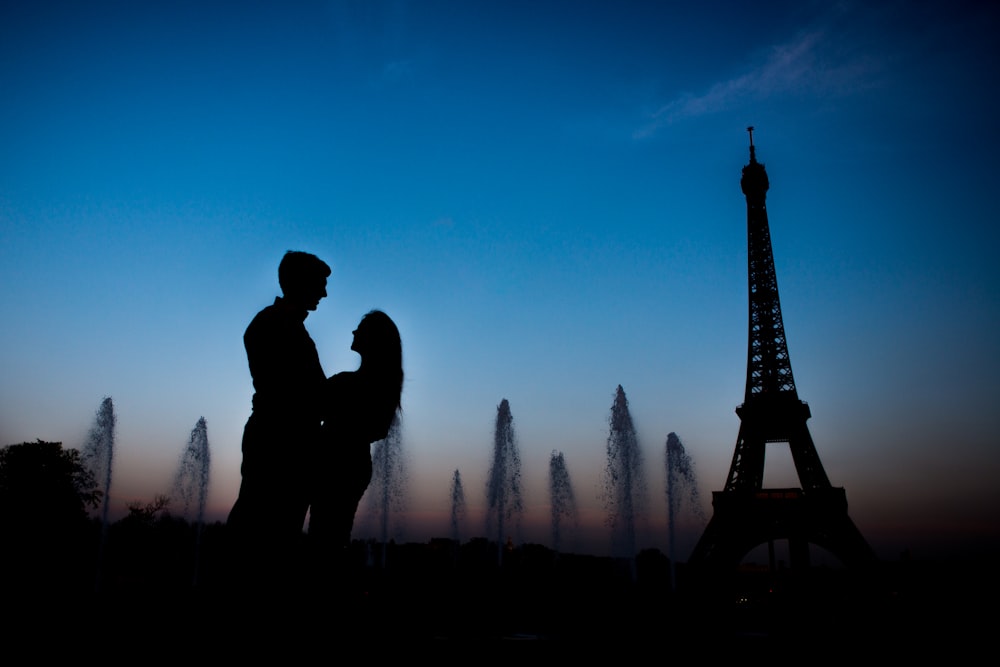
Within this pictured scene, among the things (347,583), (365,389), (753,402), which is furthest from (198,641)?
(753,402)

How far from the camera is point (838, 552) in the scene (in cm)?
3706

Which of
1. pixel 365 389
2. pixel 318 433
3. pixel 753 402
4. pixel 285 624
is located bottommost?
pixel 285 624

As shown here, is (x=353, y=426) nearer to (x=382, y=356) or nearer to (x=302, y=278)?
(x=382, y=356)

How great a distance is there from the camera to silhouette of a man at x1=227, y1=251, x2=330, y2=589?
208 centimetres

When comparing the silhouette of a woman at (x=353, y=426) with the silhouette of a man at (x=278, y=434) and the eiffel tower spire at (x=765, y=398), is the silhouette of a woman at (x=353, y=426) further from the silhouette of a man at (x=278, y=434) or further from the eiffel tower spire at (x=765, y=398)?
the eiffel tower spire at (x=765, y=398)

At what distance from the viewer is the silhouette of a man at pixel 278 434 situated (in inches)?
82.0

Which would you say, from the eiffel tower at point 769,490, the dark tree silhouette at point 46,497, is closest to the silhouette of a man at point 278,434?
the dark tree silhouette at point 46,497

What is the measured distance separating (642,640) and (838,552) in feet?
134

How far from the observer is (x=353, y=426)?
2.32m

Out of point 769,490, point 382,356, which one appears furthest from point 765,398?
point 382,356

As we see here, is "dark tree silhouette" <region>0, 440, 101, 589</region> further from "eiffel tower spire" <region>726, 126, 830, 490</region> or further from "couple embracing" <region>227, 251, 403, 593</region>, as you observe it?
"eiffel tower spire" <region>726, 126, 830, 490</region>

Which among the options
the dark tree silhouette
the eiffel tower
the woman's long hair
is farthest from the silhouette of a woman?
the eiffel tower

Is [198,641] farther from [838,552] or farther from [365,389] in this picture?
[838,552]

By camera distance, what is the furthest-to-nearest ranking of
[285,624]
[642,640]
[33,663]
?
[642,640] → [33,663] → [285,624]
